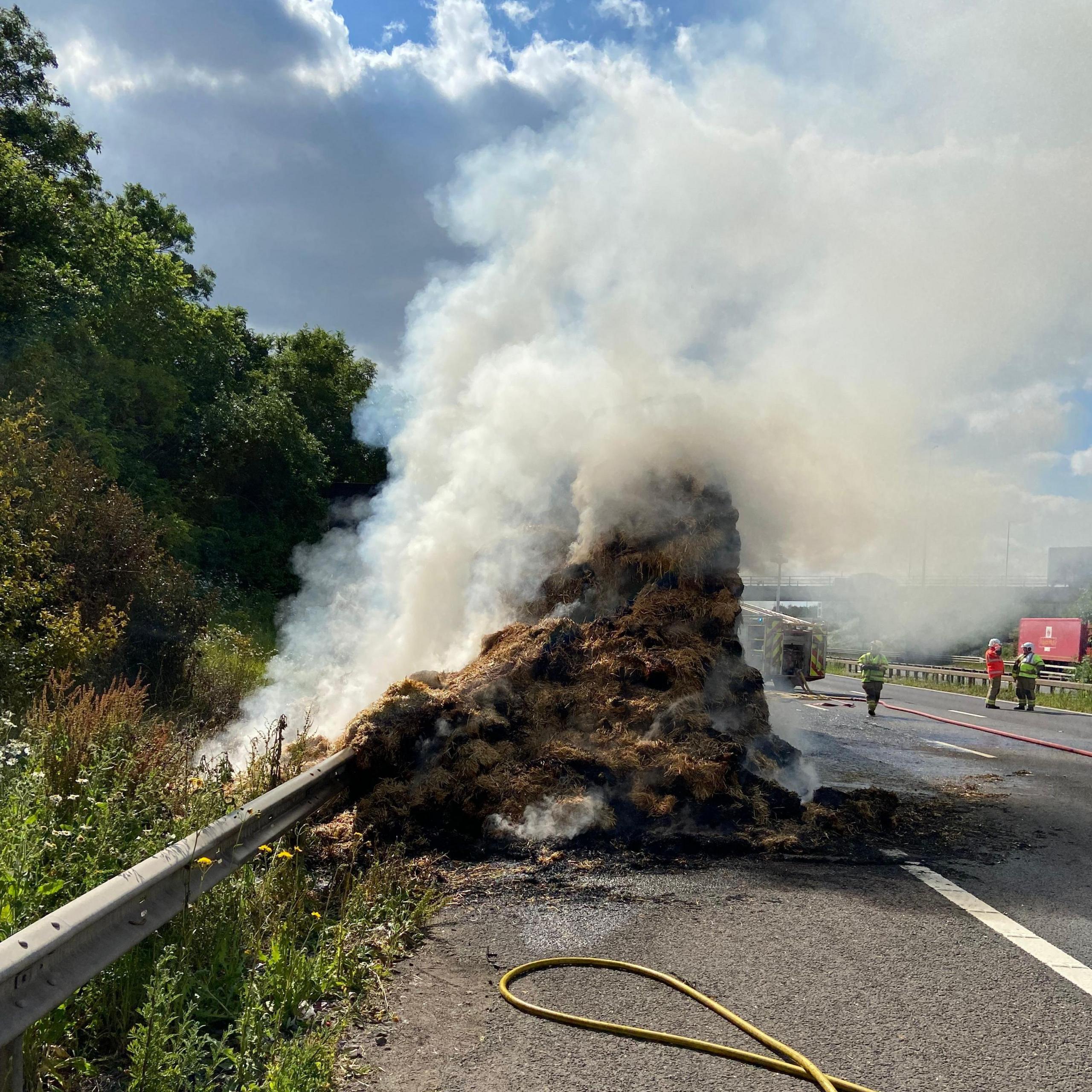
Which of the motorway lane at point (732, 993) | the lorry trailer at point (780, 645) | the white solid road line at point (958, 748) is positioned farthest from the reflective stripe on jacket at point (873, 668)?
the motorway lane at point (732, 993)

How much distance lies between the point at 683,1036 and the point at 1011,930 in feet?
6.92

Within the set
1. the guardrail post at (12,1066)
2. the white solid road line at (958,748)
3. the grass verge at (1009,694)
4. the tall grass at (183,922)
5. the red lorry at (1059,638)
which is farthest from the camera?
the red lorry at (1059,638)

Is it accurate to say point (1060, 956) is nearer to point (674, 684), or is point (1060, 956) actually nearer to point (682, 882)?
point (682, 882)

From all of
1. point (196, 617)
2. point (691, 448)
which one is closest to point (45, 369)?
point (196, 617)

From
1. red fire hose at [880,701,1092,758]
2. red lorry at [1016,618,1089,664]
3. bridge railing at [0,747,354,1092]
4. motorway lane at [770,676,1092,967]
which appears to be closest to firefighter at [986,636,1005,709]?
motorway lane at [770,676,1092,967]

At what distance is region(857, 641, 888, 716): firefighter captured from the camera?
18.1 metres

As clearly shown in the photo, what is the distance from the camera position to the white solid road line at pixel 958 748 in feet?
38.0

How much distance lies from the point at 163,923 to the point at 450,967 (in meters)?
1.30

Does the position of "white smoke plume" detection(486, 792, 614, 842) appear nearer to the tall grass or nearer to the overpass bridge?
the tall grass

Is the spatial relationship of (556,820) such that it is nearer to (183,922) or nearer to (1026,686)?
(183,922)

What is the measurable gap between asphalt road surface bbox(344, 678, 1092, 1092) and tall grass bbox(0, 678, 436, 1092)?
273 millimetres

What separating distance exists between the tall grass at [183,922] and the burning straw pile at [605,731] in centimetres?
78

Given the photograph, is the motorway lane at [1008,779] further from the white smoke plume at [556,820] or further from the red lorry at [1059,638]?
the red lorry at [1059,638]

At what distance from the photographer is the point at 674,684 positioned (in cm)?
728
